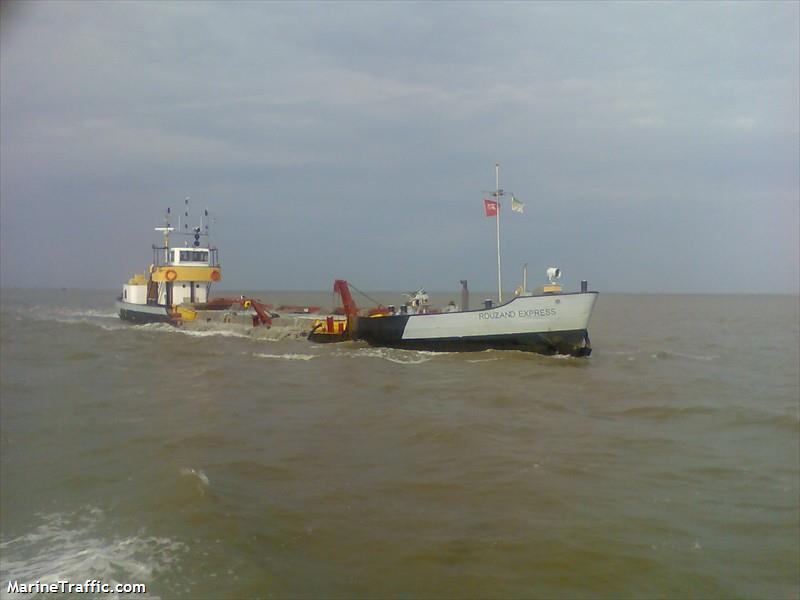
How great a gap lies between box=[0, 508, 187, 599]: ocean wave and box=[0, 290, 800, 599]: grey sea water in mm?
27

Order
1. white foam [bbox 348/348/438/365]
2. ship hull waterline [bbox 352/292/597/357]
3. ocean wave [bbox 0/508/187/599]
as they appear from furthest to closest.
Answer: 1. white foam [bbox 348/348/438/365]
2. ship hull waterline [bbox 352/292/597/357]
3. ocean wave [bbox 0/508/187/599]

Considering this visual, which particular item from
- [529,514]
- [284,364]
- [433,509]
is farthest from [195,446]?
[284,364]

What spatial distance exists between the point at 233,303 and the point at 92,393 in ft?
78.5

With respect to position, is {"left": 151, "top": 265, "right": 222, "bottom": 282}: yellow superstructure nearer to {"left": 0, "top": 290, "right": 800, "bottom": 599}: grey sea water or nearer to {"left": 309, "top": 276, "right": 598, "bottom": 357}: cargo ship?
{"left": 309, "top": 276, "right": 598, "bottom": 357}: cargo ship

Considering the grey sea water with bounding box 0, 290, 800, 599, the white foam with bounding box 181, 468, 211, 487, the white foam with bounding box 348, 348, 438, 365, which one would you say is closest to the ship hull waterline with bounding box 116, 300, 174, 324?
the white foam with bounding box 348, 348, 438, 365

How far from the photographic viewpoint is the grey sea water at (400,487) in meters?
6.82

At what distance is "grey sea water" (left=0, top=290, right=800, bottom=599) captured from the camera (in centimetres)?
682

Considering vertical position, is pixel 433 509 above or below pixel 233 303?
below

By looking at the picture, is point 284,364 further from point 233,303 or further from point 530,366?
point 233,303

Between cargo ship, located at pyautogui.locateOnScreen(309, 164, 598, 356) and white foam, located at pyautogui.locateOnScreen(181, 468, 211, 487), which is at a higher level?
cargo ship, located at pyautogui.locateOnScreen(309, 164, 598, 356)

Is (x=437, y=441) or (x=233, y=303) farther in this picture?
(x=233, y=303)

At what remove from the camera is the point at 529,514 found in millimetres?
8484

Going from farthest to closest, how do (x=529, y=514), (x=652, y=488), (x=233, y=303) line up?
(x=233, y=303) → (x=652, y=488) → (x=529, y=514)

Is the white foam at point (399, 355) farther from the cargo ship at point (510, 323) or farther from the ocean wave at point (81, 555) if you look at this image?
the ocean wave at point (81, 555)
